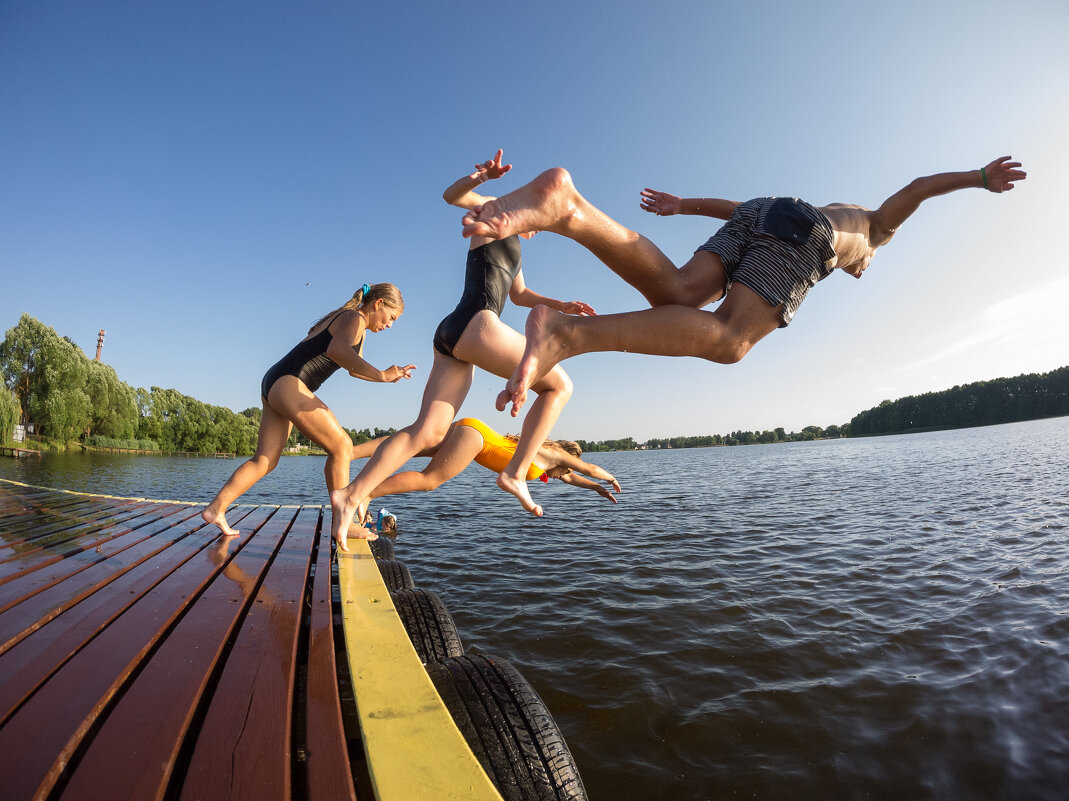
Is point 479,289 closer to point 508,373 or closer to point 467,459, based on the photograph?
point 508,373

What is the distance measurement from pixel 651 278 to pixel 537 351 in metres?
0.77

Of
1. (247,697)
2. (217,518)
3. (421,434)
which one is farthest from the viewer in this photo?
(217,518)

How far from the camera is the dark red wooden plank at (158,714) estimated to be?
1.35 metres

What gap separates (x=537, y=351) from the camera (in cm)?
244

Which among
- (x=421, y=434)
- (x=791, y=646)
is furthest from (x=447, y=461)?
(x=791, y=646)

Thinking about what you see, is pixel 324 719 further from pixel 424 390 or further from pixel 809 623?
pixel 809 623

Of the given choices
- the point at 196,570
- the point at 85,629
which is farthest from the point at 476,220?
the point at 196,570

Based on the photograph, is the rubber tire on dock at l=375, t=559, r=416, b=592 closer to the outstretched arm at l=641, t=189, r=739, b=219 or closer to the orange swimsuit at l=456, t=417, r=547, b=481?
the orange swimsuit at l=456, t=417, r=547, b=481

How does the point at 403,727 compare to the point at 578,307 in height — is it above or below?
below

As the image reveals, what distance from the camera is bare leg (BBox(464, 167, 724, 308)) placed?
86.2 inches

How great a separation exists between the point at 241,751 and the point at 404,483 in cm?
298

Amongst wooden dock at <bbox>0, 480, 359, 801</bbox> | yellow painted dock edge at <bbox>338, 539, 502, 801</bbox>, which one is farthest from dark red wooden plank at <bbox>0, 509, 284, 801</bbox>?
yellow painted dock edge at <bbox>338, 539, 502, 801</bbox>

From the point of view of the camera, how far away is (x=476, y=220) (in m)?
2.16

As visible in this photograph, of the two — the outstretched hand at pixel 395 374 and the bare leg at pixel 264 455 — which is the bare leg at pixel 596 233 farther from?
the bare leg at pixel 264 455
